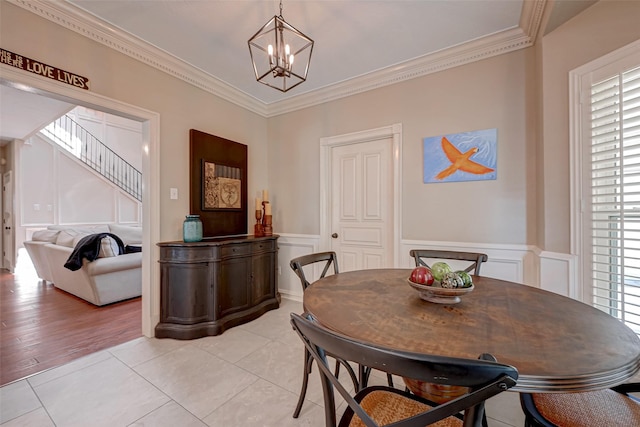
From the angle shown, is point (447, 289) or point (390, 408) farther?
point (447, 289)

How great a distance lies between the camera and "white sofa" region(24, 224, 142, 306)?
3.26 meters

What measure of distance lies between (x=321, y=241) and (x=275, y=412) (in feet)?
6.75

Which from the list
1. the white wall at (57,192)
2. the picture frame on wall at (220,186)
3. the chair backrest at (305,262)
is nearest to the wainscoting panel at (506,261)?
the chair backrest at (305,262)

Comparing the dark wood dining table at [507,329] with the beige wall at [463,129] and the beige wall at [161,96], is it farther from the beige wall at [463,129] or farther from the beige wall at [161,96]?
the beige wall at [161,96]

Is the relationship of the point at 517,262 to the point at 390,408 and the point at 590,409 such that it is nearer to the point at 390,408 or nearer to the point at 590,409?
the point at 590,409

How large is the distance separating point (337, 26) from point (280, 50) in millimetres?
866

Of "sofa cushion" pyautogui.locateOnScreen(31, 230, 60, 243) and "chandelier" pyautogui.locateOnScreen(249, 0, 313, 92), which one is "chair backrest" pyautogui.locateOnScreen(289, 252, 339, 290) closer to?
"chandelier" pyautogui.locateOnScreen(249, 0, 313, 92)

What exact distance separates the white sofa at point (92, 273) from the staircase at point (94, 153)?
3.24 metres

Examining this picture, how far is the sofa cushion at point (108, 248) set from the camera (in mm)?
3315

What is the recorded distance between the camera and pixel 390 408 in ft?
3.21

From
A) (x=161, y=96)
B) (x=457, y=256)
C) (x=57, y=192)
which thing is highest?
(x=161, y=96)

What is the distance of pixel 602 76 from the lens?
5.50 feet

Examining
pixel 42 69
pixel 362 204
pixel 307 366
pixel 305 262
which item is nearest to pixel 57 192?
pixel 42 69

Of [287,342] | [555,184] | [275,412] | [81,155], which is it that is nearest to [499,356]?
[275,412]
